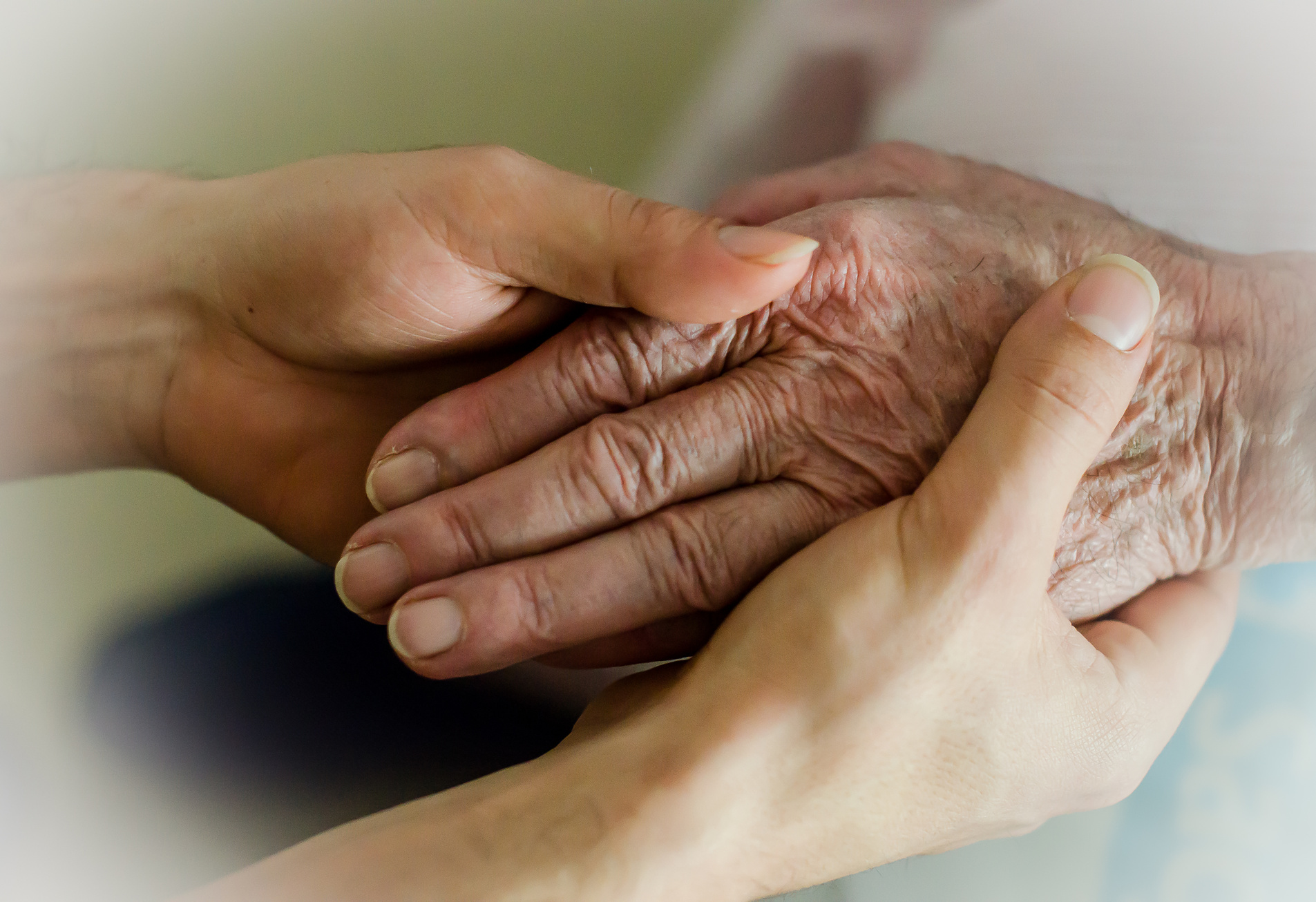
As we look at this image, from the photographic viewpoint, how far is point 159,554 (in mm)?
901

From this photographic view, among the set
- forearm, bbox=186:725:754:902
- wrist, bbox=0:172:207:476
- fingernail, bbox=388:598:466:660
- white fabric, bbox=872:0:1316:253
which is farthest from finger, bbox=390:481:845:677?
white fabric, bbox=872:0:1316:253

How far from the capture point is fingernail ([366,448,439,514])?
62 cm

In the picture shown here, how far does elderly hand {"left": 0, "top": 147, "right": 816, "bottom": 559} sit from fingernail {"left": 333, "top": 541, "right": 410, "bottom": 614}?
0.14 meters

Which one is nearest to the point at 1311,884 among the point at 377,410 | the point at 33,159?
the point at 377,410

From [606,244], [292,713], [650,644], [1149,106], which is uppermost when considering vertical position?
[1149,106]

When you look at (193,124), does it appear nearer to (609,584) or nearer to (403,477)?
(403,477)

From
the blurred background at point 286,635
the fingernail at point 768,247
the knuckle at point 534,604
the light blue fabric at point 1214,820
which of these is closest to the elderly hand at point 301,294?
the fingernail at point 768,247

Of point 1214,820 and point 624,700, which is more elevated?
point 624,700

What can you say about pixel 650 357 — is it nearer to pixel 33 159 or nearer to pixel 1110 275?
pixel 1110 275

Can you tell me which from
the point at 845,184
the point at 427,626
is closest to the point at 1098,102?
the point at 845,184

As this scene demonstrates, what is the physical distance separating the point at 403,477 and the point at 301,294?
7.8 inches

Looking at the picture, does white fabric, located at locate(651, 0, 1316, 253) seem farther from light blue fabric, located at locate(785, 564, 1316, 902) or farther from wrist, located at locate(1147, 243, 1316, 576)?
light blue fabric, located at locate(785, 564, 1316, 902)

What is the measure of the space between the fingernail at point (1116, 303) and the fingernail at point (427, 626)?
49cm

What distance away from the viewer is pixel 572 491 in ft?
1.98
